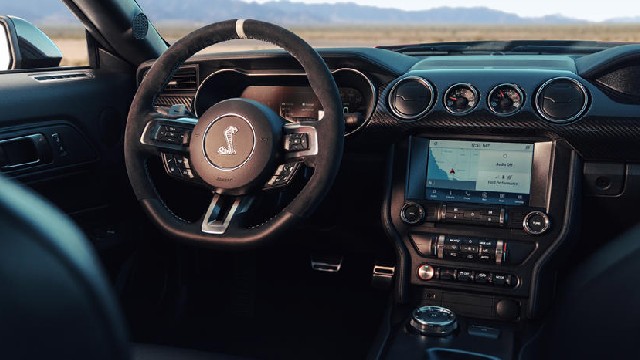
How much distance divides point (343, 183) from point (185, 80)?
0.78 m

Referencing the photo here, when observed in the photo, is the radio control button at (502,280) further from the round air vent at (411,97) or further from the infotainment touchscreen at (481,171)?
the round air vent at (411,97)

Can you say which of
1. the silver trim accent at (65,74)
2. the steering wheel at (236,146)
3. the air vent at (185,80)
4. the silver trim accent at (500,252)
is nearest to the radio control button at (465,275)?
the silver trim accent at (500,252)

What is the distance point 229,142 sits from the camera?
2.13 m

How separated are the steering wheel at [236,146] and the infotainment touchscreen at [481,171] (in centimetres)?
71

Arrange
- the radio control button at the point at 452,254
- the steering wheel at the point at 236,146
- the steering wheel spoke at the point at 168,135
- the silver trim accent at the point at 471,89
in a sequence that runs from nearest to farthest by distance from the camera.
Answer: the steering wheel at the point at 236,146
the steering wheel spoke at the point at 168,135
the silver trim accent at the point at 471,89
the radio control button at the point at 452,254

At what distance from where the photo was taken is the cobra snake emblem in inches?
83.7

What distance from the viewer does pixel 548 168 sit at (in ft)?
8.44

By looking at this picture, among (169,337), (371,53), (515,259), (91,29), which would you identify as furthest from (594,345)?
(91,29)

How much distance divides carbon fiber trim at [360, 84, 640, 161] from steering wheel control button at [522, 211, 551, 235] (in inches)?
10.0

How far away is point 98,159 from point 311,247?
97 cm

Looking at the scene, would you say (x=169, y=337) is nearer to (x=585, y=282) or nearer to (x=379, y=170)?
(x=379, y=170)

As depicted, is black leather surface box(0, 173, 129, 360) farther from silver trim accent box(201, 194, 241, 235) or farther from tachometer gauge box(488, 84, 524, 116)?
tachometer gauge box(488, 84, 524, 116)

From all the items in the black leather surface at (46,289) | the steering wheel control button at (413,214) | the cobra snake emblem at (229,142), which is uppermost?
the black leather surface at (46,289)

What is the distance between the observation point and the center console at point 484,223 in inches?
102
